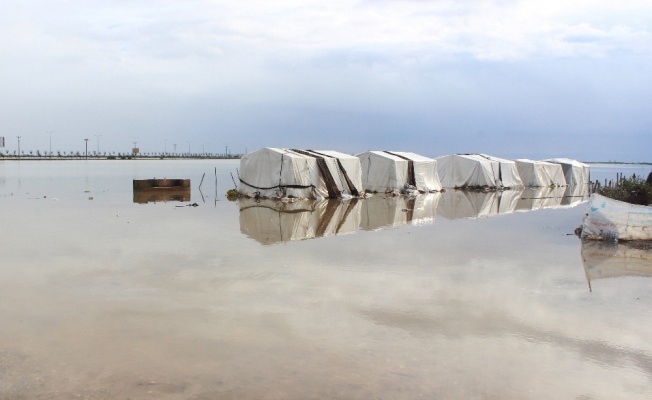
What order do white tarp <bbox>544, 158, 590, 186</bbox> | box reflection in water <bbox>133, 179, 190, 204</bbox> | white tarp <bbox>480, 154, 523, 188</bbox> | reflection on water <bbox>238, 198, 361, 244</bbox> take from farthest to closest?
white tarp <bbox>544, 158, 590, 186</bbox> → white tarp <bbox>480, 154, 523, 188</bbox> → box reflection in water <bbox>133, 179, 190, 204</bbox> → reflection on water <bbox>238, 198, 361, 244</bbox>

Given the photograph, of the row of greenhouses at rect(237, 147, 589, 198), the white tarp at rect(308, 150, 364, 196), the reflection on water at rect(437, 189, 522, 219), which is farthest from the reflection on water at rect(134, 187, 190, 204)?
the reflection on water at rect(437, 189, 522, 219)

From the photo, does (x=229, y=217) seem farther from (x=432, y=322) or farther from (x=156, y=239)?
→ (x=432, y=322)

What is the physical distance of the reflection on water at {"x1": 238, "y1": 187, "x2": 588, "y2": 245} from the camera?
50.4 ft

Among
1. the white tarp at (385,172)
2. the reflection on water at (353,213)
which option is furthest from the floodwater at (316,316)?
the white tarp at (385,172)

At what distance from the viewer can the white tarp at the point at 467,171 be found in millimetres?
36312

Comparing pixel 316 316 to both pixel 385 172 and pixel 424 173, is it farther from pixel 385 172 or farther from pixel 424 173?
pixel 424 173

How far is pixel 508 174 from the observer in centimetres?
3881

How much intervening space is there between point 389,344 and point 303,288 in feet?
8.72

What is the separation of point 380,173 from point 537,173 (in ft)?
53.2

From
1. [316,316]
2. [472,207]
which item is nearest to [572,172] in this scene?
[472,207]

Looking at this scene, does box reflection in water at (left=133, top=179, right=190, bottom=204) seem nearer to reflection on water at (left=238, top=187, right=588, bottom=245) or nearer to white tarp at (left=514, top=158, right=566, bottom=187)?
reflection on water at (left=238, top=187, right=588, bottom=245)

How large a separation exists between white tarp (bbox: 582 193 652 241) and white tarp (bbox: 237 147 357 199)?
12296 millimetres

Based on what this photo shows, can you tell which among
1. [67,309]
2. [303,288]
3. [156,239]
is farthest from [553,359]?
[156,239]

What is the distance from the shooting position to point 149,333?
6.59m
